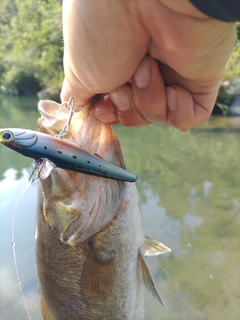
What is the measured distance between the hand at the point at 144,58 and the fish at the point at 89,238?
0.12 meters

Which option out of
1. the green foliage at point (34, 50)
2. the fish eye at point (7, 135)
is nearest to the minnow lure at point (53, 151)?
the fish eye at point (7, 135)

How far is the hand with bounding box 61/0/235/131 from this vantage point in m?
0.96

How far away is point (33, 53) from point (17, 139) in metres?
36.0

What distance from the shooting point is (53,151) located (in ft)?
3.80

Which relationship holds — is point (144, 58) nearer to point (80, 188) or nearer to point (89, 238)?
point (80, 188)

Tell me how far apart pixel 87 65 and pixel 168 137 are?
1268 cm

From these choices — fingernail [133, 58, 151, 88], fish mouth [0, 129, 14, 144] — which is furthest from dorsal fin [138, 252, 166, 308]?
fish mouth [0, 129, 14, 144]

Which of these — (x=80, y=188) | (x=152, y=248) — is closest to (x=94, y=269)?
(x=152, y=248)

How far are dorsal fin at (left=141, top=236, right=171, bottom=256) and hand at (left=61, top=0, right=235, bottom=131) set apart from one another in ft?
2.39

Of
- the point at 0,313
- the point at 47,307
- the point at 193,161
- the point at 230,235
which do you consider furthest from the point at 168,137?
the point at 47,307

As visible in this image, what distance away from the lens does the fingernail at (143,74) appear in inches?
50.1

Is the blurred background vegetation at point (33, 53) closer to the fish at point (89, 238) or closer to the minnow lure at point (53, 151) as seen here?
the fish at point (89, 238)

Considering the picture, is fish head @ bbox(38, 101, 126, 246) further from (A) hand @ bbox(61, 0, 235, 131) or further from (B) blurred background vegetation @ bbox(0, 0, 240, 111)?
(B) blurred background vegetation @ bbox(0, 0, 240, 111)

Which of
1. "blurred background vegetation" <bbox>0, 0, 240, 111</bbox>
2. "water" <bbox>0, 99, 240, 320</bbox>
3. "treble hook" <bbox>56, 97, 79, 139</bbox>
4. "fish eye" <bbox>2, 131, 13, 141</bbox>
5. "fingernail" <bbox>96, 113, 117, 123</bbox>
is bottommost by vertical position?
"blurred background vegetation" <bbox>0, 0, 240, 111</bbox>
